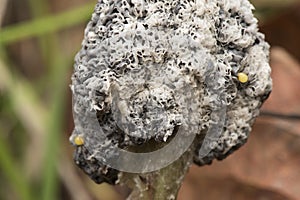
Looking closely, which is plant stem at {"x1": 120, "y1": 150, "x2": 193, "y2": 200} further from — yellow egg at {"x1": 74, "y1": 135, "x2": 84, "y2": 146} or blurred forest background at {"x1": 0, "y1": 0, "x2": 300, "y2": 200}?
blurred forest background at {"x1": 0, "y1": 0, "x2": 300, "y2": 200}

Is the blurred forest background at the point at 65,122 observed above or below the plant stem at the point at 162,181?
below

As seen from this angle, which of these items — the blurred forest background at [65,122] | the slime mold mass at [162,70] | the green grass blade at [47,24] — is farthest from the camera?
the green grass blade at [47,24]

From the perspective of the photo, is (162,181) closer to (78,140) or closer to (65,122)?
(78,140)

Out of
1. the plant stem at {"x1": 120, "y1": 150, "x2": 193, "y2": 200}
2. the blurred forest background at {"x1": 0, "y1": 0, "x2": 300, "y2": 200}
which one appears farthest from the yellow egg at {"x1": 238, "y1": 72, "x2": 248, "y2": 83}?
the blurred forest background at {"x1": 0, "y1": 0, "x2": 300, "y2": 200}

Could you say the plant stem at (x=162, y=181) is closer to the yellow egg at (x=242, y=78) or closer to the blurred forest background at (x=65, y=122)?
the yellow egg at (x=242, y=78)

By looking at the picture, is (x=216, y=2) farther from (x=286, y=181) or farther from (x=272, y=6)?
(x=272, y=6)

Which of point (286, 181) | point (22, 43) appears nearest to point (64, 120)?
point (22, 43)

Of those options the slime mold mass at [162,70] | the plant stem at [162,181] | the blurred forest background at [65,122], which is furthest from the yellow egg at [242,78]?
the blurred forest background at [65,122]
